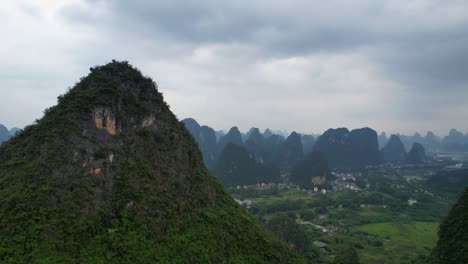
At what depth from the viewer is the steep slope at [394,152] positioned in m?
153

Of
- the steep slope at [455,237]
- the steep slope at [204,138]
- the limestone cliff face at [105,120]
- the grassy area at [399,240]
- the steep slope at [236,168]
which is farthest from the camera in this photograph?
the steep slope at [204,138]

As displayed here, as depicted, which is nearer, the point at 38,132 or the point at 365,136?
the point at 38,132

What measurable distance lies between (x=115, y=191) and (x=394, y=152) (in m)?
163

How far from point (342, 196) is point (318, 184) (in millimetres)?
13838

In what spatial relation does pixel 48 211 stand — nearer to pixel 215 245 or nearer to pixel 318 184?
pixel 215 245

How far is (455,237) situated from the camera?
79.3 ft

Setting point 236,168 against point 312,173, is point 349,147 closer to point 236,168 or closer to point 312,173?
point 312,173

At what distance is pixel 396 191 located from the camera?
74.8 metres

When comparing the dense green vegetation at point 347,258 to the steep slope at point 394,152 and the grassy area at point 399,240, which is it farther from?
the steep slope at point 394,152

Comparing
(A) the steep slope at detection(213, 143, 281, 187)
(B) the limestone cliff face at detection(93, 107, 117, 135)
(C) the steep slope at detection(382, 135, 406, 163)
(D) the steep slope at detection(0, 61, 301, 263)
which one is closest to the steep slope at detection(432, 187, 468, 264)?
(D) the steep slope at detection(0, 61, 301, 263)

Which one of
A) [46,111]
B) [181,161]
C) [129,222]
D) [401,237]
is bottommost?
[401,237]

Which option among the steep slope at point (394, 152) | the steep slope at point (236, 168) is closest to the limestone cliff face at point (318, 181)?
the steep slope at point (236, 168)

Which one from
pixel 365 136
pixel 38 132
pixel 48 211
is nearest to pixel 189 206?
pixel 48 211

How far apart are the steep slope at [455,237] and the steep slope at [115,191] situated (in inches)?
413
